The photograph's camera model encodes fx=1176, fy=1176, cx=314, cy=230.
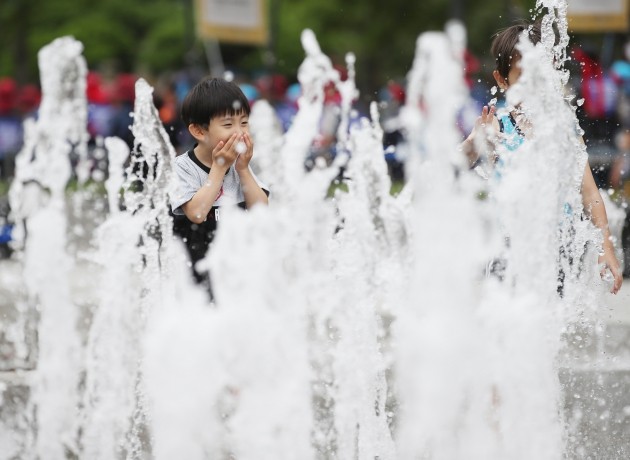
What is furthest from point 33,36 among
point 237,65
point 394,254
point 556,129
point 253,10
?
point 556,129

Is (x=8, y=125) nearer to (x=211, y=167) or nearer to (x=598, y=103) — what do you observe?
(x=598, y=103)

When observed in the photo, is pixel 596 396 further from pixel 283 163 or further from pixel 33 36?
pixel 33 36

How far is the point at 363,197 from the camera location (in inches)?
165

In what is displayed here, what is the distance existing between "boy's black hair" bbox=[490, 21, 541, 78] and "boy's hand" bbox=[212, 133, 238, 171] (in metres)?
0.87

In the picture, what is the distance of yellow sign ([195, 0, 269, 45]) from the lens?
12008 mm

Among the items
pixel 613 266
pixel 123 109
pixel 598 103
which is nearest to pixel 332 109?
pixel 123 109

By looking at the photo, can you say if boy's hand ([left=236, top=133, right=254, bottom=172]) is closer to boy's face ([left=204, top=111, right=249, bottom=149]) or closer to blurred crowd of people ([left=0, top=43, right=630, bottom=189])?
boy's face ([left=204, top=111, right=249, bottom=149])

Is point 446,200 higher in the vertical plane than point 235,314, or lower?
higher

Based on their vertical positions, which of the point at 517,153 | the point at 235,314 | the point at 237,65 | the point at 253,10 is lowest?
the point at 235,314

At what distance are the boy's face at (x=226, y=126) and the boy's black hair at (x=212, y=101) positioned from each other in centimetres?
1

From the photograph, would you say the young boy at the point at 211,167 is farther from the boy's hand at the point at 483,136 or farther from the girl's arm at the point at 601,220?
the girl's arm at the point at 601,220

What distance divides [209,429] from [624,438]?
1.51 m

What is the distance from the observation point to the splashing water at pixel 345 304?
2.91 metres

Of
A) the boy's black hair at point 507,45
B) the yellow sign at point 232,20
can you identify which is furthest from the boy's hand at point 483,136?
the yellow sign at point 232,20
